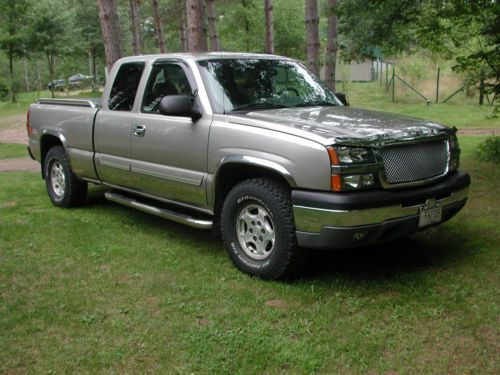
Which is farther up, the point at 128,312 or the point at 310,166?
the point at 310,166

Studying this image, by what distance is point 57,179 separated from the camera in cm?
759

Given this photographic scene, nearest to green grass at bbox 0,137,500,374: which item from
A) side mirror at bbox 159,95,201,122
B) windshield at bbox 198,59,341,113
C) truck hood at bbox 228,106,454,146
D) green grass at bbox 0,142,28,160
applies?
truck hood at bbox 228,106,454,146

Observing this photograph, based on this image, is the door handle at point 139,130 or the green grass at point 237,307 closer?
the green grass at point 237,307

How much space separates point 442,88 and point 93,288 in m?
23.4

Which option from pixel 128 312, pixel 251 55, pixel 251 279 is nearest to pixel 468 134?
pixel 251 55

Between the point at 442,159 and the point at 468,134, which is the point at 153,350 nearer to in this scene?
the point at 442,159

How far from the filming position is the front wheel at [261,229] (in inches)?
172

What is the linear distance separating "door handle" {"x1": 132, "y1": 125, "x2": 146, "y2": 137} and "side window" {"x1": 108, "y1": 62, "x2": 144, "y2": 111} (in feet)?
1.12

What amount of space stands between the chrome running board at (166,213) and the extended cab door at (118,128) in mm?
154

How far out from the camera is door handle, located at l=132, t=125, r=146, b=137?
225 inches

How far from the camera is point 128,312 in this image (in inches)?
162

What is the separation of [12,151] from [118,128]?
11.7 metres

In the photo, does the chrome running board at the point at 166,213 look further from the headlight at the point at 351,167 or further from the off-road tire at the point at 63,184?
the headlight at the point at 351,167

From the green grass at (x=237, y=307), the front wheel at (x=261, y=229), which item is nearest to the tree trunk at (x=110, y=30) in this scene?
the green grass at (x=237, y=307)
